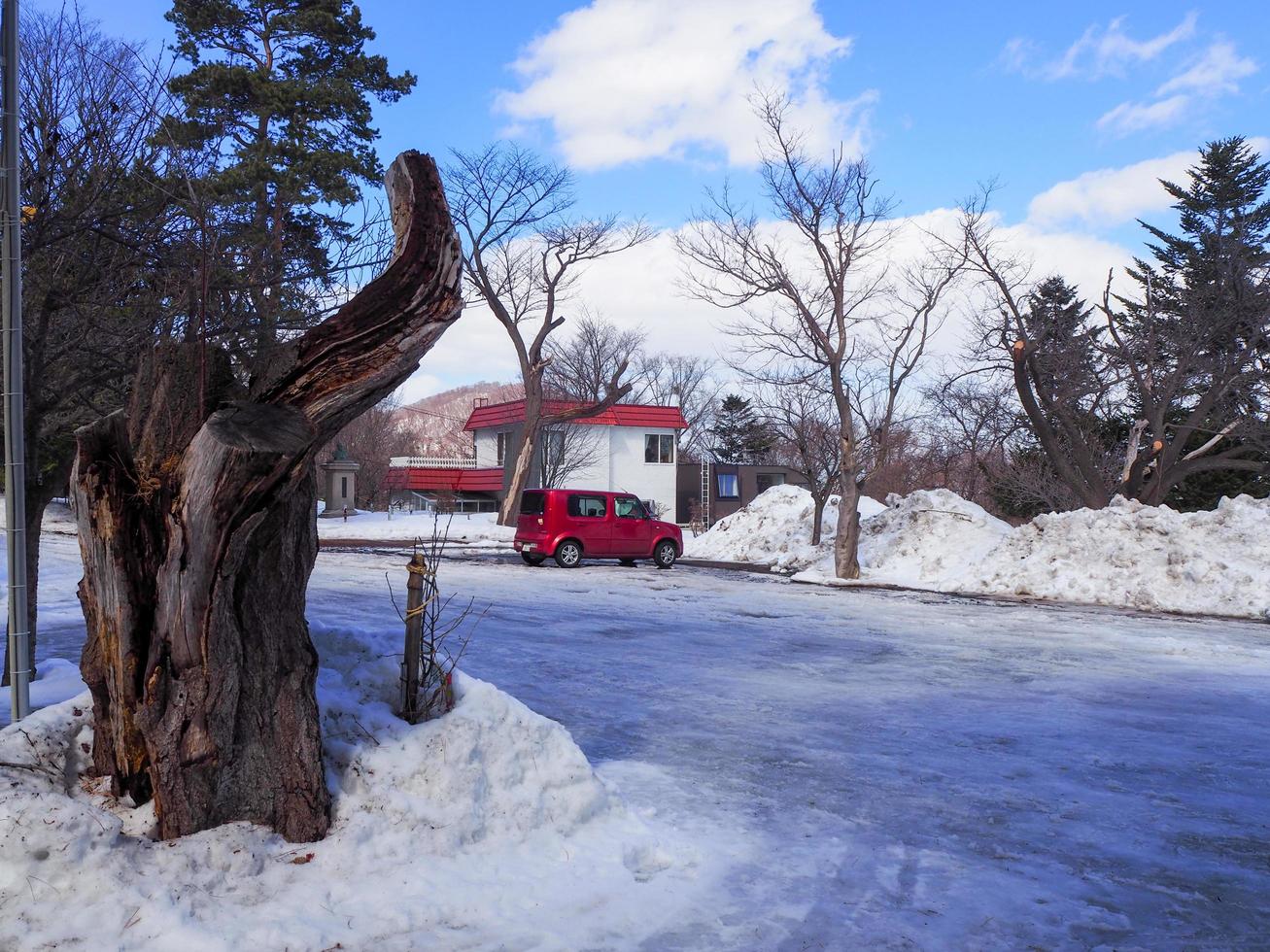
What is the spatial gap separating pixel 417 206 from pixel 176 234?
3656 mm

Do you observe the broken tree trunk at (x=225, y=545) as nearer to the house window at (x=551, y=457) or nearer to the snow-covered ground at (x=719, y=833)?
the snow-covered ground at (x=719, y=833)

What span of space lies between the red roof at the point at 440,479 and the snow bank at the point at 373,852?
Answer: 1651 inches

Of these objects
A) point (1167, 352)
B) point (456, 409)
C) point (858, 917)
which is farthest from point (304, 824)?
point (456, 409)

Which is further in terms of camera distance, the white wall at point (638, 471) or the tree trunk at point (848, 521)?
the white wall at point (638, 471)

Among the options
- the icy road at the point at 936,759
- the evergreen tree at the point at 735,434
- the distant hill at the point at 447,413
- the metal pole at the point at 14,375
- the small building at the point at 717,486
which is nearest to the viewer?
the icy road at the point at 936,759

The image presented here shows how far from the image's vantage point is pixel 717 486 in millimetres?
53219

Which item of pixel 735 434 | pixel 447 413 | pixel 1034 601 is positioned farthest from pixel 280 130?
pixel 447 413

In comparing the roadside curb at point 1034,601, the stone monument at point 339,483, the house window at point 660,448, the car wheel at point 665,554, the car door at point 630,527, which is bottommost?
the roadside curb at point 1034,601

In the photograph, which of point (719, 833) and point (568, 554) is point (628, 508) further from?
point (719, 833)

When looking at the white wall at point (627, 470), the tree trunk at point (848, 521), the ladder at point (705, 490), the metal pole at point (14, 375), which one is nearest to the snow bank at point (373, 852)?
the metal pole at point (14, 375)

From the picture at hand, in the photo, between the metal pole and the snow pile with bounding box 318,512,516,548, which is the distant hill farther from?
the metal pole

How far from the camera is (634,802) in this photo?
5.88 metres

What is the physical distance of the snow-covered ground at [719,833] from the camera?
4.01 metres

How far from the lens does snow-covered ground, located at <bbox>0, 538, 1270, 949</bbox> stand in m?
4.01
